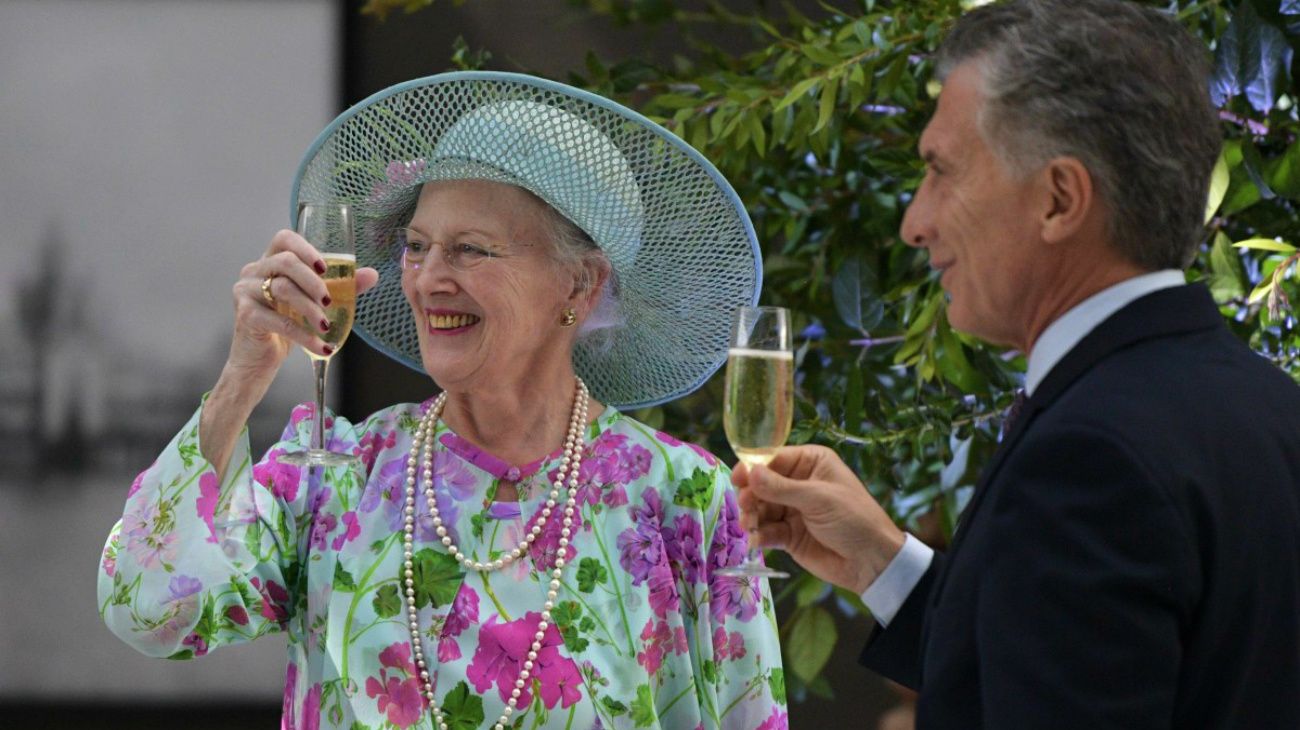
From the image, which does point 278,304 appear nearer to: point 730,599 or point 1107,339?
point 730,599

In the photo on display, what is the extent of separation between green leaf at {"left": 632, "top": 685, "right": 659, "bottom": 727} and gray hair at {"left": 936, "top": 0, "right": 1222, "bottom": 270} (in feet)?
3.20

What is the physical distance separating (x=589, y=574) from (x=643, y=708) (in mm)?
198

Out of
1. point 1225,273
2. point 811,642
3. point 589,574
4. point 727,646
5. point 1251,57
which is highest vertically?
point 1251,57

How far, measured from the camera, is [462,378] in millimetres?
2201

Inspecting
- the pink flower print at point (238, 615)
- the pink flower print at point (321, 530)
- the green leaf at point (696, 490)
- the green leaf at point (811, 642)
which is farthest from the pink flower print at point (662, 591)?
the green leaf at point (811, 642)

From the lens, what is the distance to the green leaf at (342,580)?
6.96ft

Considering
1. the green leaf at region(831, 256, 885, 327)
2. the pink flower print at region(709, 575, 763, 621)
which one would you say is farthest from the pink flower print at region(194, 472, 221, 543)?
the green leaf at region(831, 256, 885, 327)

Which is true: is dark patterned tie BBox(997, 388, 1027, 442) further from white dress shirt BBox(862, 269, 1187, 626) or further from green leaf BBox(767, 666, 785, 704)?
green leaf BBox(767, 666, 785, 704)

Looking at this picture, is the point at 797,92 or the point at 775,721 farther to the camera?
the point at 797,92

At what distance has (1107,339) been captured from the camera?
56.1 inches

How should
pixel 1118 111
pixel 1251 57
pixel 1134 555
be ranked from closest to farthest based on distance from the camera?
1. pixel 1134 555
2. pixel 1118 111
3. pixel 1251 57

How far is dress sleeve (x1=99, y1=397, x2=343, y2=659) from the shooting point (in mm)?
1982

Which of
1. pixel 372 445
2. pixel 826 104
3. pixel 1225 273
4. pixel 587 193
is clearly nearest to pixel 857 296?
pixel 826 104

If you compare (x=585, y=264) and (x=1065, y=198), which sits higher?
(x=1065, y=198)
